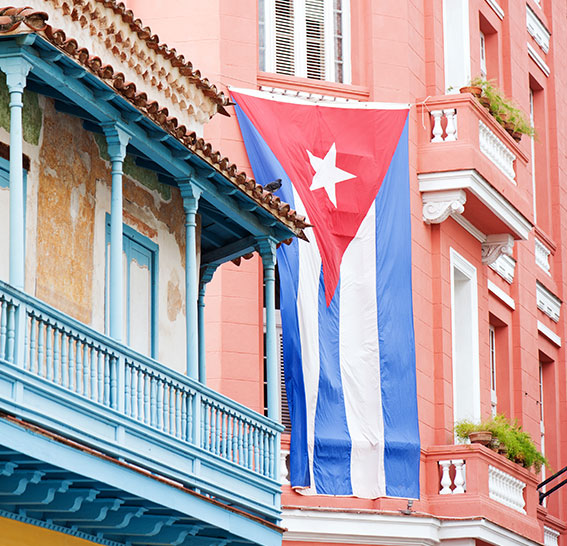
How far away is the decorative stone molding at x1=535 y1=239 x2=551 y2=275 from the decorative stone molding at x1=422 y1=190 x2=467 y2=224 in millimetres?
5921

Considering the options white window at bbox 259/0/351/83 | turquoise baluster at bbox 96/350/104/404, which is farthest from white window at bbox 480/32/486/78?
turquoise baluster at bbox 96/350/104/404

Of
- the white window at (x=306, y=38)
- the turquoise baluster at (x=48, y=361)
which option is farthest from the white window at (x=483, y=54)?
the turquoise baluster at (x=48, y=361)

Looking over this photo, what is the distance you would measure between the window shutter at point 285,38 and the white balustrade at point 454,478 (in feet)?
18.4

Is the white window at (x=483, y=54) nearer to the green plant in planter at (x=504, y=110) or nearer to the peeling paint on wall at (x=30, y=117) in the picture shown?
the green plant in planter at (x=504, y=110)

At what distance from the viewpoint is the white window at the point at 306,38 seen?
872 inches

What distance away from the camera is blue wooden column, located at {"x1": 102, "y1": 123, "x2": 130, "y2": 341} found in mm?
13906

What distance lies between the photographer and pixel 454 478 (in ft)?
70.6

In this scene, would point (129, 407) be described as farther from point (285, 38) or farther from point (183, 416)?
point (285, 38)

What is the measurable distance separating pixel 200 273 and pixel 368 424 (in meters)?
3.43

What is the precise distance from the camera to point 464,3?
24.4 metres

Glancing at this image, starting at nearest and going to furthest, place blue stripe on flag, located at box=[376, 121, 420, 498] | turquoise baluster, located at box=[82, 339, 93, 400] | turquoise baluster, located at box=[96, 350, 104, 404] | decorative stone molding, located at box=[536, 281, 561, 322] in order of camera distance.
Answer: turquoise baluster, located at box=[82, 339, 93, 400] < turquoise baluster, located at box=[96, 350, 104, 404] < blue stripe on flag, located at box=[376, 121, 420, 498] < decorative stone molding, located at box=[536, 281, 561, 322]

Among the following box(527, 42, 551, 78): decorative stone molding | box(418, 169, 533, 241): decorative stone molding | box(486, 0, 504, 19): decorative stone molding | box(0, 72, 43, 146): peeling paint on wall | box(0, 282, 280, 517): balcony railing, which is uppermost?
box(527, 42, 551, 78): decorative stone molding

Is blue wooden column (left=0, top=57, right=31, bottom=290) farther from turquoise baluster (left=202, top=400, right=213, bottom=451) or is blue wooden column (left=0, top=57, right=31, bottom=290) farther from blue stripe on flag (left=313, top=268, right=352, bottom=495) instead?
blue stripe on flag (left=313, top=268, right=352, bottom=495)

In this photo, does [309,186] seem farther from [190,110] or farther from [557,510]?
[557,510]
